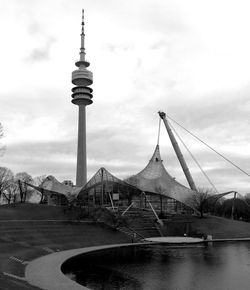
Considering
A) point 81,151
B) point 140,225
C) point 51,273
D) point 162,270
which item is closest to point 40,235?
point 51,273

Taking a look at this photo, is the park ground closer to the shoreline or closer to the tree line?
the shoreline

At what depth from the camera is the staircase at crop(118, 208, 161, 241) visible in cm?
4575

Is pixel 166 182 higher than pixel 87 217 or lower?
higher

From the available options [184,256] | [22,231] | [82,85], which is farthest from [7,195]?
[184,256]

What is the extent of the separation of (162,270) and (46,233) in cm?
1799

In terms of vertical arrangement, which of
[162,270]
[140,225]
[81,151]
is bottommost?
[162,270]

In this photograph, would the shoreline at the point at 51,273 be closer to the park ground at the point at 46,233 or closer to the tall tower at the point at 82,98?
the park ground at the point at 46,233

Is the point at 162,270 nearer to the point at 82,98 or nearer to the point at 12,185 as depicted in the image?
the point at 12,185

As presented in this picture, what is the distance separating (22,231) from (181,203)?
116ft

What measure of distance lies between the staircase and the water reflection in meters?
13.3

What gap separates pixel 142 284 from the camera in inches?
736

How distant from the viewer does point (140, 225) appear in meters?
50.4

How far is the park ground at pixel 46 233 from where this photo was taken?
24.7 m

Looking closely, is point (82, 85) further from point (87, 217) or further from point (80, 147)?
point (87, 217)
